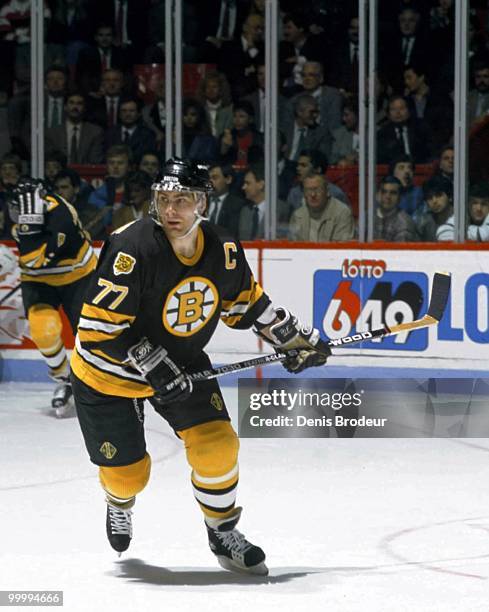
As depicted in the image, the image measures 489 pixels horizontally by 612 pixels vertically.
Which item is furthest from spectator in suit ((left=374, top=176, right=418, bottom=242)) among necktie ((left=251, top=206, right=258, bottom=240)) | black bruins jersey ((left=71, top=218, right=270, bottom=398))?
black bruins jersey ((left=71, top=218, right=270, bottom=398))

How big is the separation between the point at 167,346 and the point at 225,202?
408 centimetres

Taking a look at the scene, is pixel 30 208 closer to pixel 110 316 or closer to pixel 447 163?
pixel 447 163

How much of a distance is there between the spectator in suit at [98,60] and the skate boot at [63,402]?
2116 millimetres

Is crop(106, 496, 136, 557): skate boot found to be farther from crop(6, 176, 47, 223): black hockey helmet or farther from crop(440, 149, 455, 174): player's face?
crop(440, 149, 455, 174): player's face

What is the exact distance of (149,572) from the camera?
→ 3.59 meters

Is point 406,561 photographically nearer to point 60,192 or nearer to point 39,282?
point 39,282

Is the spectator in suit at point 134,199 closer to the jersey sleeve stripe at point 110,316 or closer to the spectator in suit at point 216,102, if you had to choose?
the spectator in suit at point 216,102

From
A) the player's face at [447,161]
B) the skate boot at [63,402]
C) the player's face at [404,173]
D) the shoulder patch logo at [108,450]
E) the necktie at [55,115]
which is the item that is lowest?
the skate boot at [63,402]

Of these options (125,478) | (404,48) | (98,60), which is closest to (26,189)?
(98,60)

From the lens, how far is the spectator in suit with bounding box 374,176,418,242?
23.6ft

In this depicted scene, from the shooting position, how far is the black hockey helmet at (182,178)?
11.1ft

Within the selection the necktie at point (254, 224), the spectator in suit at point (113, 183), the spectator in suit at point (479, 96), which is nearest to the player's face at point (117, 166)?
the spectator in suit at point (113, 183)

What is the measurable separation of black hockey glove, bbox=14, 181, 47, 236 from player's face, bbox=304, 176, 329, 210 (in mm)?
1577

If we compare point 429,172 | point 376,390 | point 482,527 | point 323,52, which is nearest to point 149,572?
point 482,527
